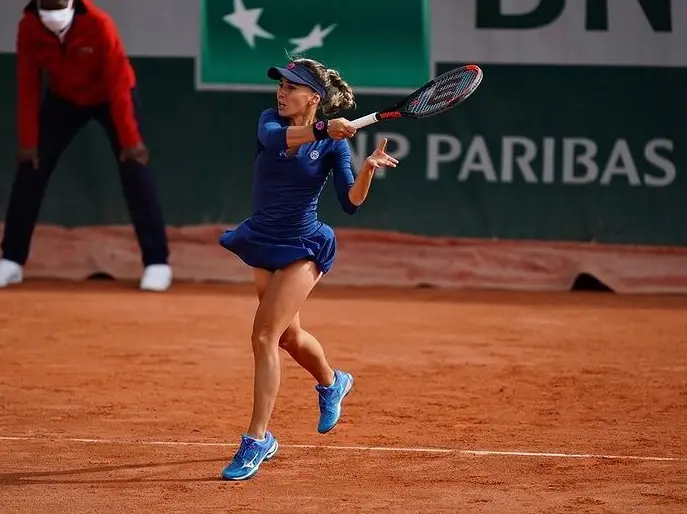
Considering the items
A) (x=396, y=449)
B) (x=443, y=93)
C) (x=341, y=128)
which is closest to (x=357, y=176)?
(x=341, y=128)

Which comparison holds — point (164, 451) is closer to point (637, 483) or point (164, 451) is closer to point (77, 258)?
point (637, 483)

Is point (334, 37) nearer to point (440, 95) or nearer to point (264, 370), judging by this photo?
point (440, 95)

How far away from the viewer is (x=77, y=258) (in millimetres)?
11516

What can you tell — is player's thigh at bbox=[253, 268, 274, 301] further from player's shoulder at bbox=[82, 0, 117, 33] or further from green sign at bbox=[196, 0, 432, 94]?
green sign at bbox=[196, 0, 432, 94]

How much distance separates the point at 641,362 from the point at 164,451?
351 cm

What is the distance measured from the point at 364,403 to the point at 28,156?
4.56 meters

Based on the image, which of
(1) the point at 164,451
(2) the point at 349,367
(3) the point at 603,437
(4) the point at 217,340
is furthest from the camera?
(4) the point at 217,340

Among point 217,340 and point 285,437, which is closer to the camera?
point 285,437

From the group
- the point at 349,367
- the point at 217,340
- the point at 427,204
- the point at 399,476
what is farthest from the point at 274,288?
the point at 427,204

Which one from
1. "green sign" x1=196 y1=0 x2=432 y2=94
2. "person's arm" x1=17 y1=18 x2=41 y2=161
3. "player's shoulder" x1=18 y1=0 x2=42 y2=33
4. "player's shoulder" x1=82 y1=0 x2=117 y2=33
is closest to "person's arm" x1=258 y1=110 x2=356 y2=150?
"player's shoulder" x1=82 y1=0 x2=117 y2=33

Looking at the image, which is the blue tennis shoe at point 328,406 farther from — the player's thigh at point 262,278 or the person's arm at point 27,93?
the person's arm at point 27,93

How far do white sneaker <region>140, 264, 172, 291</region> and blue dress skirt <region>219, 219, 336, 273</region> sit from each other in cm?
514

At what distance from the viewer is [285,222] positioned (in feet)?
19.0

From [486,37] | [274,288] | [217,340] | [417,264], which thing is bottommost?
[417,264]
